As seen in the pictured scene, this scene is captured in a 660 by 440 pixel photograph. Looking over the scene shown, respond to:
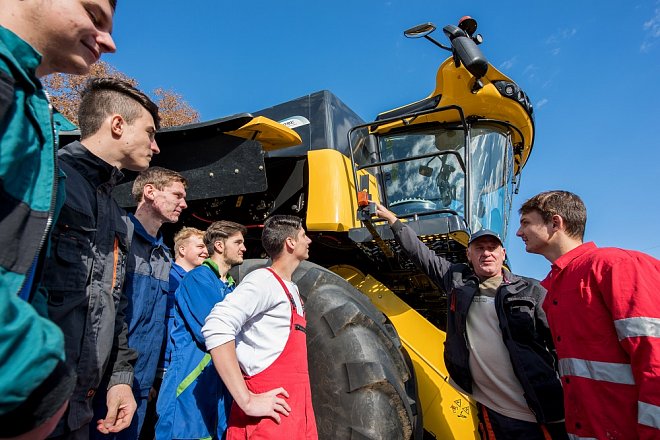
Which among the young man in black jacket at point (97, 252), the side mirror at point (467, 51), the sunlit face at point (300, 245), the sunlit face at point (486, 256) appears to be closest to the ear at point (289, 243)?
the sunlit face at point (300, 245)

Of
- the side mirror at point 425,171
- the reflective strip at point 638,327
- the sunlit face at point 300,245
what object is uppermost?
the side mirror at point 425,171

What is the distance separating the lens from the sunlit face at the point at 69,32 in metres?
1.04

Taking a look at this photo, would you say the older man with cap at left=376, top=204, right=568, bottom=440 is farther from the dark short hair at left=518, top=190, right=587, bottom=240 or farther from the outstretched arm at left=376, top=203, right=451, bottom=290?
the dark short hair at left=518, top=190, right=587, bottom=240

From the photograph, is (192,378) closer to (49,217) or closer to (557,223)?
(49,217)

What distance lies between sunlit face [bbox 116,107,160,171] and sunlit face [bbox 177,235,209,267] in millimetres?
1481

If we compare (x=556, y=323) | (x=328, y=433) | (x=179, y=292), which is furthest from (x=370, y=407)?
(x=179, y=292)

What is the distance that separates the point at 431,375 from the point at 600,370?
156 cm

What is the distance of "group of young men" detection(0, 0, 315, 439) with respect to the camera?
82 centimetres

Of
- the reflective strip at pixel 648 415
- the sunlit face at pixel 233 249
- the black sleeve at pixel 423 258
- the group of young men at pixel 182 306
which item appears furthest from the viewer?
the black sleeve at pixel 423 258

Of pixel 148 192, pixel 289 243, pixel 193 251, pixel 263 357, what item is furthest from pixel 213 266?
pixel 263 357

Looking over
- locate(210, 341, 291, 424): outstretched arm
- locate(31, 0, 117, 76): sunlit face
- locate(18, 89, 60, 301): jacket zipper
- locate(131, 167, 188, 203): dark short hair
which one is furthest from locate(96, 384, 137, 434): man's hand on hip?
locate(31, 0, 117, 76): sunlit face

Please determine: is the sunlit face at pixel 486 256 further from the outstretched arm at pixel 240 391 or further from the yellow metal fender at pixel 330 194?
the outstretched arm at pixel 240 391

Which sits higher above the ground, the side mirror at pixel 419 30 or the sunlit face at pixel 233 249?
the side mirror at pixel 419 30

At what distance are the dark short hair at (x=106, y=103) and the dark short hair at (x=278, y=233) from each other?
96 cm
